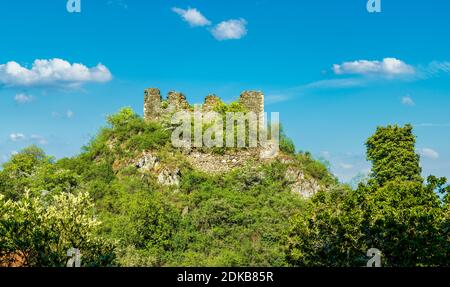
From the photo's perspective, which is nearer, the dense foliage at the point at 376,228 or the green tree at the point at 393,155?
the dense foliage at the point at 376,228

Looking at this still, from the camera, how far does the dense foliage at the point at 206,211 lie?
24453 millimetres

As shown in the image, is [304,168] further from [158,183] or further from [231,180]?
[158,183]

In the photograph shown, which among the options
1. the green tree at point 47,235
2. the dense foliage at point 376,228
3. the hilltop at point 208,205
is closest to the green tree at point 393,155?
the hilltop at point 208,205

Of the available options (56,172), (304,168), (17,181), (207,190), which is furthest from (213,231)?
(17,181)

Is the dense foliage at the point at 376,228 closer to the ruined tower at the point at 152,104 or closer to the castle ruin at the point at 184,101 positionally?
the castle ruin at the point at 184,101

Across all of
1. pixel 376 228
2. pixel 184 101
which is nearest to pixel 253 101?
pixel 184 101

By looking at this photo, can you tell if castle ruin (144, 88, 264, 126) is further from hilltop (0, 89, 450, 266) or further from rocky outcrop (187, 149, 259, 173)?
rocky outcrop (187, 149, 259, 173)

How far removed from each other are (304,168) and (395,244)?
69.6 feet

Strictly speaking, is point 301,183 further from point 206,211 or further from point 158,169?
point 158,169

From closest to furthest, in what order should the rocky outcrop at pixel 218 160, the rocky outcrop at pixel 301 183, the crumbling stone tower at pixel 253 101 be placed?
1. the rocky outcrop at pixel 301 183
2. the rocky outcrop at pixel 218 160
3. the crumbling stone tower at pixel 253 101

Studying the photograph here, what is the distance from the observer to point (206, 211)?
1538 inches

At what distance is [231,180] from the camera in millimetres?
43969

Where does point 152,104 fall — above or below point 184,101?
below

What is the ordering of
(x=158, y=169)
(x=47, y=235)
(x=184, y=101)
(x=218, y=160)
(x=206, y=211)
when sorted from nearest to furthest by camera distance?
(x=47, y=235), (x=206, y=211), (x=158, y=169), (x=218, y=160), (x=184, y=101)
